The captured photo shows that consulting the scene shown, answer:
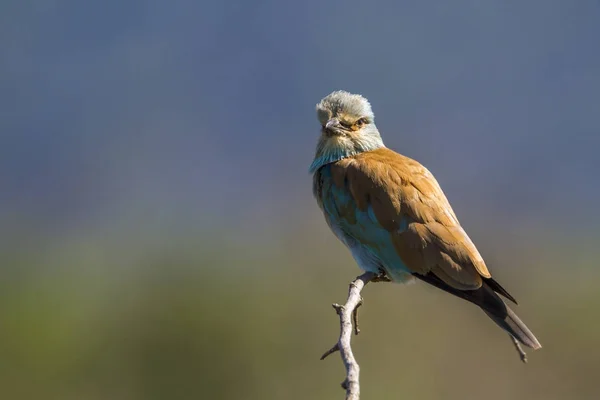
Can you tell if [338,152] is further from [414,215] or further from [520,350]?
[520,350]

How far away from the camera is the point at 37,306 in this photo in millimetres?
7637

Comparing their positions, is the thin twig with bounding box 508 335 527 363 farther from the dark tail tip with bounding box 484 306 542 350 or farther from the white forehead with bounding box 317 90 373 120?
the white forehead with bounding box 317 90 373 120

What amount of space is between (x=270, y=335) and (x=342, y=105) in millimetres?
3635

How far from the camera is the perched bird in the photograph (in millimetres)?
2793

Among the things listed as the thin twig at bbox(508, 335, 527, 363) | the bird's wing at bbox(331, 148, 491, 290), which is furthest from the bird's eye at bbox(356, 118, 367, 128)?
the thin twig at bbox(508, 335, 527, 363)

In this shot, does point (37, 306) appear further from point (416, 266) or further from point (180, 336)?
point (416, 266)

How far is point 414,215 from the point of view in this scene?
116 inches

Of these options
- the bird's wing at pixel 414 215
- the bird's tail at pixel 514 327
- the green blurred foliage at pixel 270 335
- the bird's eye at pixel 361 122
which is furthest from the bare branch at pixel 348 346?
the green blurred foliage at pixel 270 335

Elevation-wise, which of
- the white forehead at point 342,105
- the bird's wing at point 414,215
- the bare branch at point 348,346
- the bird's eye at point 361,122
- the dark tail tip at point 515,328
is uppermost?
the white forehead at point 342,105

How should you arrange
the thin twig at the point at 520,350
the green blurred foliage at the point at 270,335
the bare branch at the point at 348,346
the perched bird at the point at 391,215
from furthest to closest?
the green blurred foliage at the point at 270,335 → the perched bird at the point at 391,215 → the thin twig at the point at 520,350 → the bare branch at the point at 348,346

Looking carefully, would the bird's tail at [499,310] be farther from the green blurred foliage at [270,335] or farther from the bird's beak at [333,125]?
the green blurred foliage at [270,335]

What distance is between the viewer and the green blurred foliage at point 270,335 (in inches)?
230

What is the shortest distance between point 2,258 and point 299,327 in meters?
4.31

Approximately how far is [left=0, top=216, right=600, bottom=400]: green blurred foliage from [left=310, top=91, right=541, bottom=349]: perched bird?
2723 millimetres
